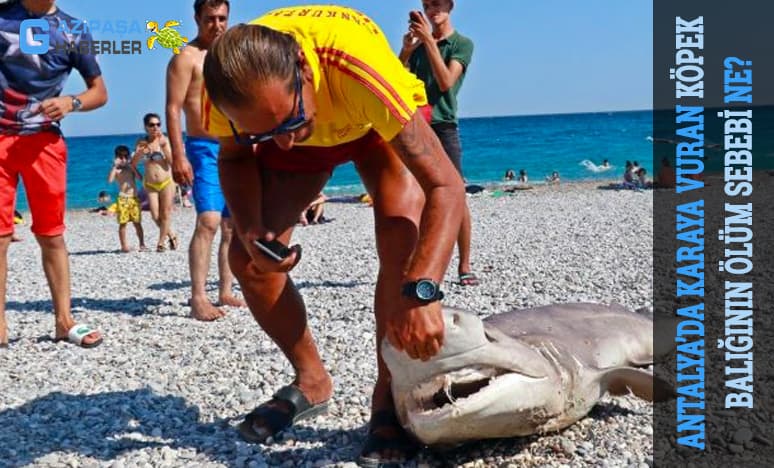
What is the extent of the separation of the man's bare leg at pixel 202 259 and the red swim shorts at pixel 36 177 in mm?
1075

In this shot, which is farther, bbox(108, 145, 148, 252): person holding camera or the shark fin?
bbox(108, 145, 148, 252): person holding camera

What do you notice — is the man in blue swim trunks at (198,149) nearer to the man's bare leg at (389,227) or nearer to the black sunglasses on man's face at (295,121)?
the man's bare leg at (389,227)

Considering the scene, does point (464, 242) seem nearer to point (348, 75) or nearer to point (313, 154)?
point (313, 154)

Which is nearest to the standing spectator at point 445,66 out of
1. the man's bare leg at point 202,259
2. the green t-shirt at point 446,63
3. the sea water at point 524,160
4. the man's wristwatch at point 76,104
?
the green t-shirt at point 446,63

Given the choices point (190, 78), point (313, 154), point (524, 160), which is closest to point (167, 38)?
point (190, 78)

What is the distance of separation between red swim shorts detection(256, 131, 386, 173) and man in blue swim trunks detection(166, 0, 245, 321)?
8.40 ft

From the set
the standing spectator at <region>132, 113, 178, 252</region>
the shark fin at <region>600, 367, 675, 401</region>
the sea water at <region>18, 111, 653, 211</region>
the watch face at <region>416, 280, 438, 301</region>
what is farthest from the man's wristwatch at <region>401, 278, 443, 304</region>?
the sea water at <region>18, 111, 653, 211</region>

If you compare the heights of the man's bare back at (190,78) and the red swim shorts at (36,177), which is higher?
the man's bare back at (190,78)

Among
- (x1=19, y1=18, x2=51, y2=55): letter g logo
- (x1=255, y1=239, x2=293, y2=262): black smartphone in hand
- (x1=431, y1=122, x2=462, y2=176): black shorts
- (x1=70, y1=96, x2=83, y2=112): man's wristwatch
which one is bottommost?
(x1=255, y1=239, x2=293, y2=262): black smartphone in hand

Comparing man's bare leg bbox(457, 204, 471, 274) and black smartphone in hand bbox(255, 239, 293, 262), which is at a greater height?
man's bare leg bbox(457, 204, 471, 274)

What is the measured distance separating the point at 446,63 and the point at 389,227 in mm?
3587

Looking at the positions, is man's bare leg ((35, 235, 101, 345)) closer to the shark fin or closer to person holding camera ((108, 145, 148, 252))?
the shark fin

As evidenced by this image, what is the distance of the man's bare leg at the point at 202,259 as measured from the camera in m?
5.79

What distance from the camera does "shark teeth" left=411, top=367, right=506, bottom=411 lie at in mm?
2568
